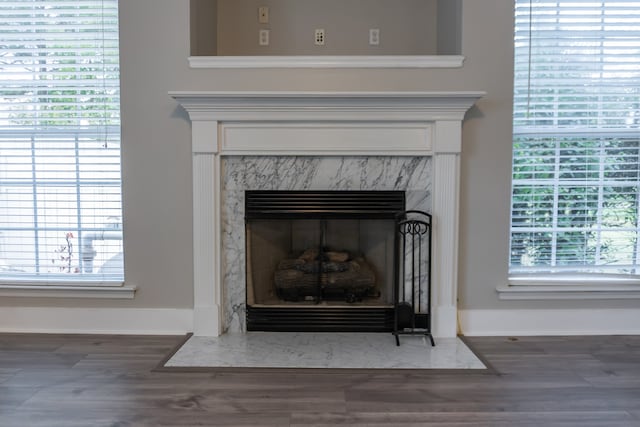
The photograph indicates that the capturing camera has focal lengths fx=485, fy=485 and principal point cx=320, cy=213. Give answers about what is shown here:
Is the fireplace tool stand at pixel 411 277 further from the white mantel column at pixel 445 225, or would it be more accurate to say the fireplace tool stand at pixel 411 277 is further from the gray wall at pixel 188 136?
the gray wall at pixel 188 136

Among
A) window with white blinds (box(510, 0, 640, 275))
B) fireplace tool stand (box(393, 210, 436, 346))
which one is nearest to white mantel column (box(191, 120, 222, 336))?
fireplace tool stand (box(393, 210, 436, 346))

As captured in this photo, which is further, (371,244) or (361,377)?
(371,244)

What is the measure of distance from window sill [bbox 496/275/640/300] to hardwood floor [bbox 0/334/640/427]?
0.34 m

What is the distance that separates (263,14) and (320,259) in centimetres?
163

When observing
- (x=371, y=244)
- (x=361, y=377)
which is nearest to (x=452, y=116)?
(x=371, y=244)

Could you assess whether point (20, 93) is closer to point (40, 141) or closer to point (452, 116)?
point (40, 141)

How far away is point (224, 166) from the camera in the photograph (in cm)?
277

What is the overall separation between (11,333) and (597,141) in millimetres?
3627

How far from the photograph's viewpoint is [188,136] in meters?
2.76

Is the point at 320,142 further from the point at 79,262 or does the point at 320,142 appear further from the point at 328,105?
the point at 79,262

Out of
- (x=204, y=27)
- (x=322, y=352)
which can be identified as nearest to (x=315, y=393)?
(x=322, y=352)

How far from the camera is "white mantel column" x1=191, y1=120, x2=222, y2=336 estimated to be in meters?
2.70

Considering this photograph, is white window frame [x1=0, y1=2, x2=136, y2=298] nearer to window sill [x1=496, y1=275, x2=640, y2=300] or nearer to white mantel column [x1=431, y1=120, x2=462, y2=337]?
white mantel column [x1=431, y1=120, x2=462, y2=337]

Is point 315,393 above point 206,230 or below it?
below
